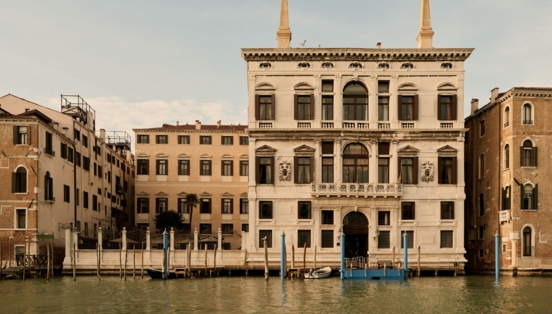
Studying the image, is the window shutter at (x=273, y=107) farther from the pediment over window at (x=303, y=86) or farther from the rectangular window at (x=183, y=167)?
the rectangular window at (x=183, y=167)

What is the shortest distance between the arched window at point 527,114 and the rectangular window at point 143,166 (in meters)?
30.5

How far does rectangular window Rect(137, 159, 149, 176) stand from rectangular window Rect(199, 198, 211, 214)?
5.17m

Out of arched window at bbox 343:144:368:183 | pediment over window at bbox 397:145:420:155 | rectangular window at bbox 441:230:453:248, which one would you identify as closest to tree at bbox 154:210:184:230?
arched window at bbox 343:144:368:183

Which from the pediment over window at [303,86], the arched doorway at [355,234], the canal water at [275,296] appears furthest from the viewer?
the pediment over window at [303,86]

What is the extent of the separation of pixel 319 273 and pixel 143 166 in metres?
24.3

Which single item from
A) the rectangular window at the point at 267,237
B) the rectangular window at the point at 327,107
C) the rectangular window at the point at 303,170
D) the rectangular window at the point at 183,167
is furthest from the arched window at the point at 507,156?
A: the rectangular window at the point at 183,167

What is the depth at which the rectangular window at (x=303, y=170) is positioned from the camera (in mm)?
40438

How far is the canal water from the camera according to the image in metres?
26.0

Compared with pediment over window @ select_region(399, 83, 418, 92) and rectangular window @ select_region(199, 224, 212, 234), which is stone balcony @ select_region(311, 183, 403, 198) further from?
rectangular window @ select_region(199, 224, 212, 234)

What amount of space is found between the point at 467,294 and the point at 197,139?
31.9m

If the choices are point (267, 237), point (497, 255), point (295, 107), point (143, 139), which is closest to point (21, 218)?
point (267, 237)

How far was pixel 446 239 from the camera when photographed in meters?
40.2

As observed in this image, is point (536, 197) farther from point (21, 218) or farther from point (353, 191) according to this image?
point (21, 218)

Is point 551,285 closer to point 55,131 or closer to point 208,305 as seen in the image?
point 208,305
